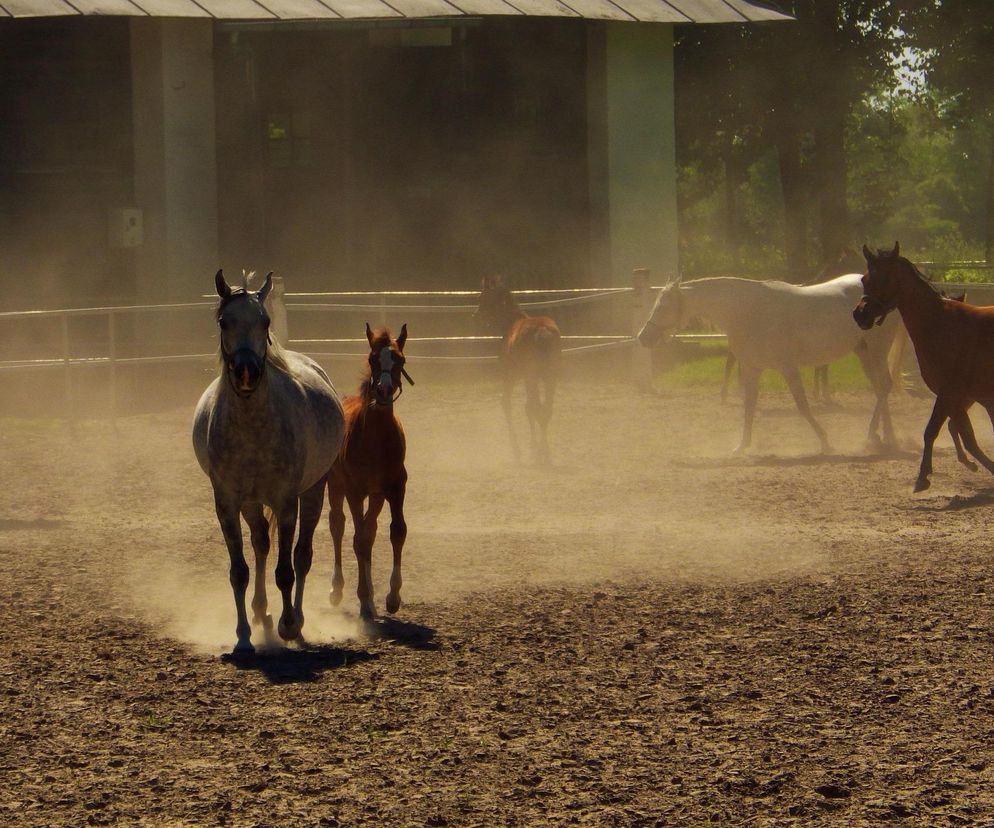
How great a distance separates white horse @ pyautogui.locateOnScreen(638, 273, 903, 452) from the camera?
14578 mm

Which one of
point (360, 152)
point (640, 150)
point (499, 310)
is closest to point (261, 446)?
point (499, 310)

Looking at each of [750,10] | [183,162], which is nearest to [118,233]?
[183,162]

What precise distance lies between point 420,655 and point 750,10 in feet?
73.8

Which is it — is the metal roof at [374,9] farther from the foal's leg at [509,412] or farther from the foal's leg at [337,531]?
the foal's leg at [337,531]

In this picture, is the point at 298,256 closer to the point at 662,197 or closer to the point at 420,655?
the point at 662,197

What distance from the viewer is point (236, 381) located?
21.5 feet

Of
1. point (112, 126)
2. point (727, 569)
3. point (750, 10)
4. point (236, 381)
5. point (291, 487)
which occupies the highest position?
point (750, 10)

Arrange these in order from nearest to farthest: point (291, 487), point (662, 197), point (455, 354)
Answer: point (291, 487) < point (455, 354) < point (662, 197)

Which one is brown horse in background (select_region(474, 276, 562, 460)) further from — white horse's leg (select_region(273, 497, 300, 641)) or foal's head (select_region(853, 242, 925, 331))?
white horse's leg (select_region(273, 497, 300, 641))

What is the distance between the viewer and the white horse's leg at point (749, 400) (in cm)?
1446

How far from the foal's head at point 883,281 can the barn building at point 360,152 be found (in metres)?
13.2

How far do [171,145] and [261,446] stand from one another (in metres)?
18.8

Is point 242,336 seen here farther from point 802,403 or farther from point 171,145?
point 171,145

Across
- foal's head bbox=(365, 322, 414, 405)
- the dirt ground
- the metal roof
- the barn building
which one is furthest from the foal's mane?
the barn building
